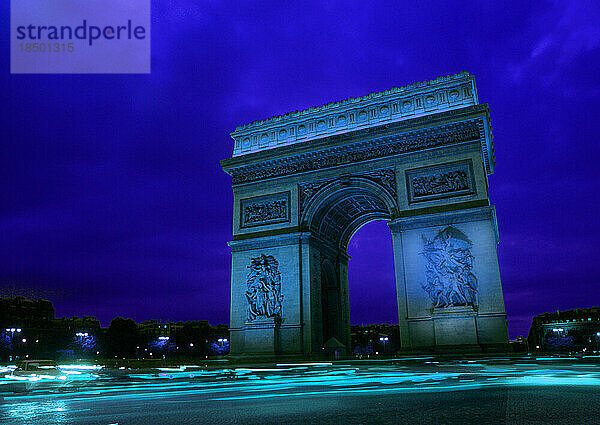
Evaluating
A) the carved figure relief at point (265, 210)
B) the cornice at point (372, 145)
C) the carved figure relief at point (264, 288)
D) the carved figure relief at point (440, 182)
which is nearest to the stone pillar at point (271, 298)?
the carved figure relief at point (264, 288)

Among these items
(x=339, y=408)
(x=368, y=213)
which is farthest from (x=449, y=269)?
(x=339, y=408)

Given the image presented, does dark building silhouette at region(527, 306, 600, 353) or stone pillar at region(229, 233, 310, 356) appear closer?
stone pillar at region(229, 233, 310, 356)

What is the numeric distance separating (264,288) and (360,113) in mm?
9625

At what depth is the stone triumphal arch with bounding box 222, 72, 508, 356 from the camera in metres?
17.8

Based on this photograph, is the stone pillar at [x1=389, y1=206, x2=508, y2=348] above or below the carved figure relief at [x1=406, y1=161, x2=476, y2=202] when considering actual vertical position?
below

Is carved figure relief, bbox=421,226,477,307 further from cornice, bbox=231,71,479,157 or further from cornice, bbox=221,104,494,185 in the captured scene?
cornice, bbox=231,71,479,157

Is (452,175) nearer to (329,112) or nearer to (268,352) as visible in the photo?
(329,112)

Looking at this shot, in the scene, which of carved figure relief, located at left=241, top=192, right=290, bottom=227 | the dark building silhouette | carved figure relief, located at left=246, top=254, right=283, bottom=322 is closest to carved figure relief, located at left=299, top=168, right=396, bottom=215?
carved figure relief, located at left=241, top=192, right=290, bottom=227

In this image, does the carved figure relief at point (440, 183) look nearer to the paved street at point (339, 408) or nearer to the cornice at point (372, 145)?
the cornice at point (372, 145)

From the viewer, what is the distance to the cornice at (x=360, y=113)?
20.3m

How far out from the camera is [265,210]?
75.3 ft

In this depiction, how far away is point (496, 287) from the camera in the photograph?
17.1 meters

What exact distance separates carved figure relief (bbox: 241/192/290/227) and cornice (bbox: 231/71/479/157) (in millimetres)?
2790

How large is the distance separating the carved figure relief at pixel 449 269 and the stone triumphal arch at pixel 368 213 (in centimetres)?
4
